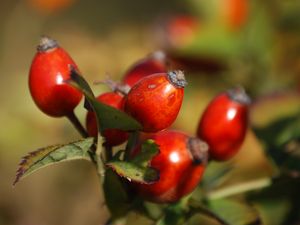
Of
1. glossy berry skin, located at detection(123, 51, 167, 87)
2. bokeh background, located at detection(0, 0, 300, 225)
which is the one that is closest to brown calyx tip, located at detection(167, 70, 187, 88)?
glossy berry skin, located at detection(123, 51, 167, 87)

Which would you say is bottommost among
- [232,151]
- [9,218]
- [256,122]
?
[9,218]

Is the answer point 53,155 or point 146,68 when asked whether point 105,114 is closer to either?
point 53,155

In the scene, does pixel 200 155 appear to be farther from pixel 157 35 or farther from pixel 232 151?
pixel 157 35

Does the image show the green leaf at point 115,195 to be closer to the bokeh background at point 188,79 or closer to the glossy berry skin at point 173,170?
the glossy berry skin at point 173,170

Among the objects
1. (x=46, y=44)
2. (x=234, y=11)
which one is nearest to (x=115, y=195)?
(x=46, y=44)

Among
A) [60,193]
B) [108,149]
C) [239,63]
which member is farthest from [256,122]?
[108,149]

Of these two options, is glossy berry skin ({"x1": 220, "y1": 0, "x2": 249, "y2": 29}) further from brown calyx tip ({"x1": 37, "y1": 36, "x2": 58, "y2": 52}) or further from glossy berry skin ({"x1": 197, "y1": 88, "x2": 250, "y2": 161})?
brown calyx tip ({"x1": 37, "y1": 36, "x2": 58, "y2": 52})
